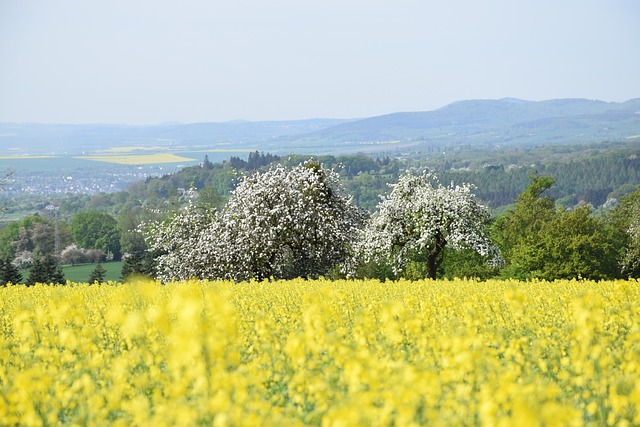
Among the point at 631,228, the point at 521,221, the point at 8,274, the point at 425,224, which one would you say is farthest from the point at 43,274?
the point at 631,228

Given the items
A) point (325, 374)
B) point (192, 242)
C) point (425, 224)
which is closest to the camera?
point (325, 374)

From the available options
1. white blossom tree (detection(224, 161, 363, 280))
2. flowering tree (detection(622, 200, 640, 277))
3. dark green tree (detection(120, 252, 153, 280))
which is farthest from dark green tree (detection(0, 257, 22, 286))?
flowering tree (detection(622, 200, 640, 277))

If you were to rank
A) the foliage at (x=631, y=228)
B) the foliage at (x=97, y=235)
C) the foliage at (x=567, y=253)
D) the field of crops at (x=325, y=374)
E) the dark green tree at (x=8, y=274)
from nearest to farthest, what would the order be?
the field of crops at (x=325, y=374), the foliage at (x=567, y=253), the foliage at (x=631, y=228), the dark green tree at (x=8, y=274), the foliage at (x=97, y=235)

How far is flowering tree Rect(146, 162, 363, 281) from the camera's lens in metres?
33.0

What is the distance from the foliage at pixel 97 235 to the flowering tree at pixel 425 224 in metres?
109

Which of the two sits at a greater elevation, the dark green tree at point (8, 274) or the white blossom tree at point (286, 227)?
the white blossom tree at point (286, 227)

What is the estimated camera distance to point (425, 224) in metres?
31.6

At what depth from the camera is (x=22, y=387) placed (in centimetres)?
693

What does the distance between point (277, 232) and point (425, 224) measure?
22.8ft

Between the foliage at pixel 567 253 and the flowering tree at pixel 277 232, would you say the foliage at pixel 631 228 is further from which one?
the flowering tree at pixel 277 232

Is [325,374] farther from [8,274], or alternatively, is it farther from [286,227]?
[8,274]

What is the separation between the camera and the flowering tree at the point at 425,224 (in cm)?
3134

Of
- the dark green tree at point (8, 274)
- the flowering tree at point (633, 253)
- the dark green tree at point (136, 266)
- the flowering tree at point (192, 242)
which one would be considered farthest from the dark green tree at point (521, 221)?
the dark green tree at point (8, 274)

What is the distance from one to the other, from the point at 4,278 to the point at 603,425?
221 ft
